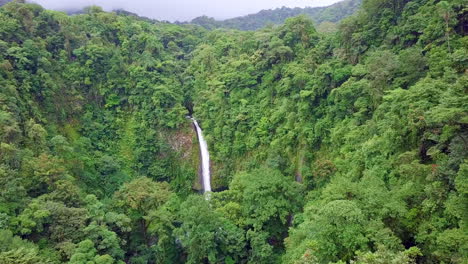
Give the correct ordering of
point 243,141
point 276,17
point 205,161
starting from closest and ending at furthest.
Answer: point 243,141 → point 205,161 → point 276,17

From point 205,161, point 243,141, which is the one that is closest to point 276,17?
point 205,161

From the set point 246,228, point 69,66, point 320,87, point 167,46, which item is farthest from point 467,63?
point 167,46

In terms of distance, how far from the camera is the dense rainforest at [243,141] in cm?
1394

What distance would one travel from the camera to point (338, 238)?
44.6ft

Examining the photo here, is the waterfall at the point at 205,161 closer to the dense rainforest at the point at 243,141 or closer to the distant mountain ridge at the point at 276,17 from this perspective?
the dense rainforest at the point at 243,141

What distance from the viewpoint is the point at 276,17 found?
92.9 m

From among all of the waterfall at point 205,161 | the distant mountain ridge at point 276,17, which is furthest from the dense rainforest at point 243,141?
the distant mountain ridge at point 276,17

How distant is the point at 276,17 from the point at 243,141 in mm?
70078

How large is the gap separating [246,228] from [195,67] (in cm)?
2438

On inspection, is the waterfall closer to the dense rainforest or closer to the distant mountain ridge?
the dense rainforest

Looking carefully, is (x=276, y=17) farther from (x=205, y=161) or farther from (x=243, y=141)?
(x=243, y=141)

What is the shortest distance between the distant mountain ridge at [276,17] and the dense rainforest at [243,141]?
3819cm

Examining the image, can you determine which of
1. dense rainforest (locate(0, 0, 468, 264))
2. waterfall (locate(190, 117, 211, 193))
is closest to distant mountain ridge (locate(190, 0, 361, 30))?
dense rainforest (locate(0, 0, 468, 264))

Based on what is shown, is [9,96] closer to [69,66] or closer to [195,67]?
[69,66]
